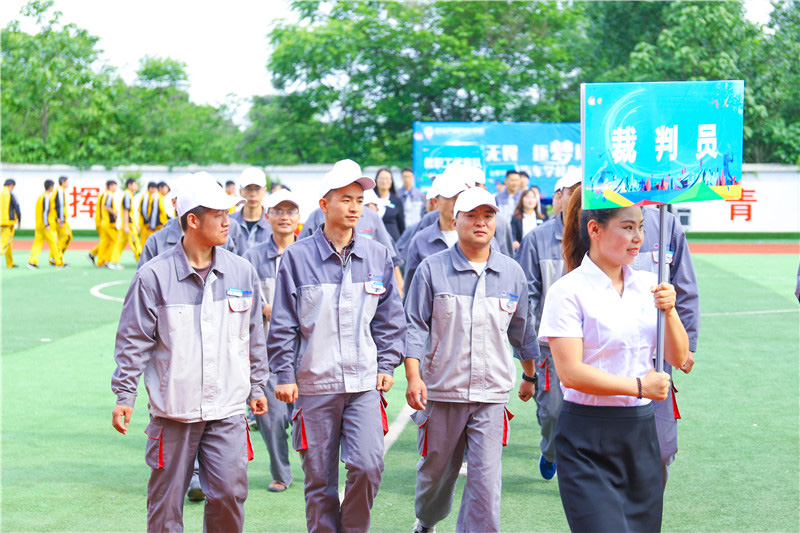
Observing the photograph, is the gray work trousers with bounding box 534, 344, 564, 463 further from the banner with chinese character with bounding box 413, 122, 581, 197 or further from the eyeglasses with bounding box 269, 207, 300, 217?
the banner with chinese character with bounding box 413, 122, 581, 197

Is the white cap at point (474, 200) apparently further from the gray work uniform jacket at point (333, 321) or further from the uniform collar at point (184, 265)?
the uniform collar at point (184, 265)

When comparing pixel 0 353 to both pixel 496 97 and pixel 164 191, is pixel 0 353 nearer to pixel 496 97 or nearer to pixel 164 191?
pixel 164 191

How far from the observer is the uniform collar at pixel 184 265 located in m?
4.89

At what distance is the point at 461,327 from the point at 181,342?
1.55 meters

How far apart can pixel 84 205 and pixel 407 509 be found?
31.2m

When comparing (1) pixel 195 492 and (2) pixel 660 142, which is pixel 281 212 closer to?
(1) pixel 195 492

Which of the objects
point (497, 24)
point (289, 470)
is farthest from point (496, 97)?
point (289, 470)

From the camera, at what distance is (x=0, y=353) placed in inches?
457

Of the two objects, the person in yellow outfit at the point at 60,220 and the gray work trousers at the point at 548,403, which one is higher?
the person in yellow outfit at the point at 60,220

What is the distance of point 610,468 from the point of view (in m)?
3.88

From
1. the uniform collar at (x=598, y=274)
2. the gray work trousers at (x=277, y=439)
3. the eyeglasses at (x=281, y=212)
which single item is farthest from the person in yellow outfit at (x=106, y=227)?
the uniform collar at (x=598, y=274)

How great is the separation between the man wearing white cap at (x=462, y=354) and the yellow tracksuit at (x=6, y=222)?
1931 cm

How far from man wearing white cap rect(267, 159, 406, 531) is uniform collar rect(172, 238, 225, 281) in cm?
47

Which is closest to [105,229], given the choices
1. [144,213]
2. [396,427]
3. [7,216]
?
[144,213]
